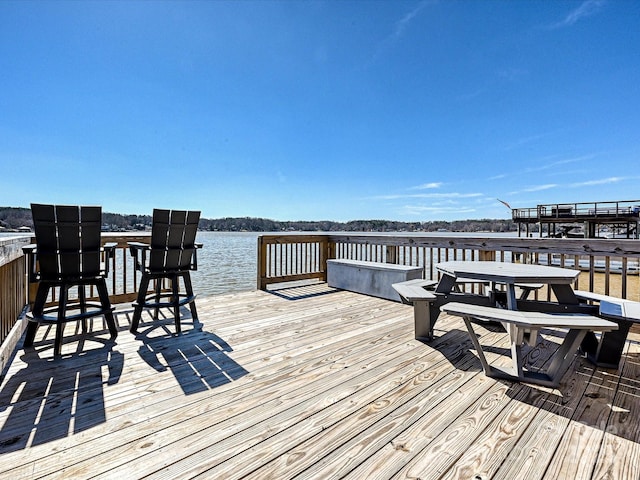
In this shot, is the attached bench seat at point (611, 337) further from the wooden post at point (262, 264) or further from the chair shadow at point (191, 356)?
the wooden post at point (262, 264)

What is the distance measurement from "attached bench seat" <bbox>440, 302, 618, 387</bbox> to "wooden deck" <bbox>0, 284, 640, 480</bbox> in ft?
0.35

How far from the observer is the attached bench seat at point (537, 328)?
180 centimetres

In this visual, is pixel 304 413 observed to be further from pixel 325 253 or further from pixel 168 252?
pixel 325 253

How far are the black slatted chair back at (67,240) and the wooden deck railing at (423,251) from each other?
2868mm

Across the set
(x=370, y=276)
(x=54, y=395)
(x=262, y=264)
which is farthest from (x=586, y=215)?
(x=54, y=395)

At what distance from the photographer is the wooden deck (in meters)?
1.30

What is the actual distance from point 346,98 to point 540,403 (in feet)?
28.4

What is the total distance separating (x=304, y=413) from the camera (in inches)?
66.8

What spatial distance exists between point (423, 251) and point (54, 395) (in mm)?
4661

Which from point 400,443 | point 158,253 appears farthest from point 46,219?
point 400,443

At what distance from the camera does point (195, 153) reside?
472 inches

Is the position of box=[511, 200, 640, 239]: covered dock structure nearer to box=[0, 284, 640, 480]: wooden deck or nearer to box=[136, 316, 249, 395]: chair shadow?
box=[0, 284, 640, 480]: wooden deck

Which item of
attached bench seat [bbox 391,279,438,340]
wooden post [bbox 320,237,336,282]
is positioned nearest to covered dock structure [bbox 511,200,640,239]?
wooden post [bbox 320,237,336,282]

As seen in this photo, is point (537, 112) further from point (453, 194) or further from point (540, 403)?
point (453, 194)
